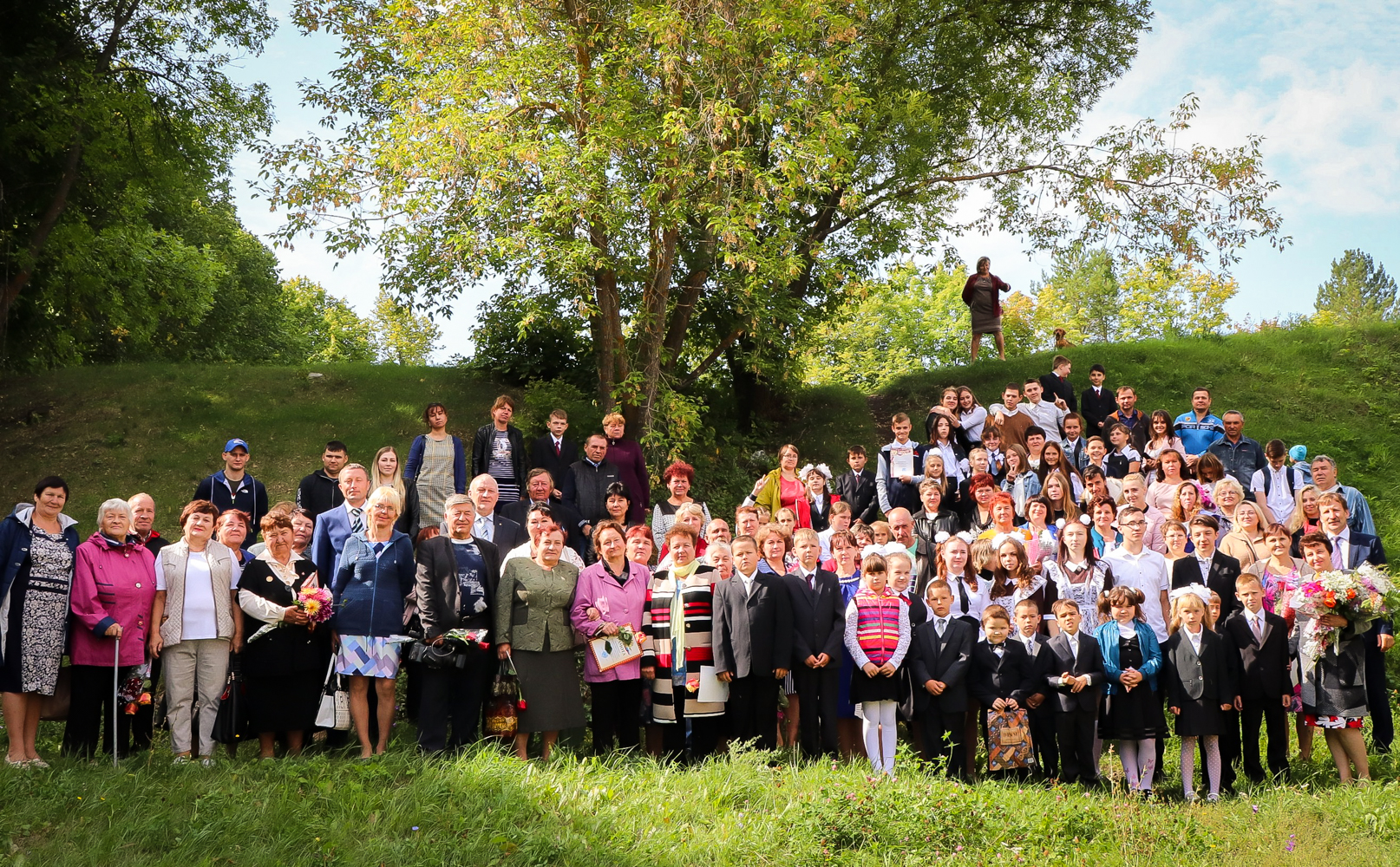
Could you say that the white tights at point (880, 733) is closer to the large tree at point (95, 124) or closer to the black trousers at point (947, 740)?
the black trousers at point (947, 740)

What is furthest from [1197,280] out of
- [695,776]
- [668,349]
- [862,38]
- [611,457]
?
[695,776]

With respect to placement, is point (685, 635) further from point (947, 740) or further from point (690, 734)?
point (947, 740)

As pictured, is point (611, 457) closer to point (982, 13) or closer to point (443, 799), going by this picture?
point (443, 799)

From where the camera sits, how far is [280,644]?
662 centimetres

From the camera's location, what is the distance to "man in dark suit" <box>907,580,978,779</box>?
7098 mm

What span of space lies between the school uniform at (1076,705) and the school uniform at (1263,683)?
3.23ft

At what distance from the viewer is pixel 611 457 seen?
10.0 m

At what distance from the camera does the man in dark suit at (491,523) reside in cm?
776

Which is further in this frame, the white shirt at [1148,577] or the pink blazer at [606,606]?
the white shirt at [1148,577]

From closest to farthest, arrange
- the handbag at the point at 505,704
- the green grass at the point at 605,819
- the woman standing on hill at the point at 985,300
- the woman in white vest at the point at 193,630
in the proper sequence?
the green grass at the point at 605,819, the woman in white vest at the point at 193,630, the handbag at the point at 505,704, the woman standing on hill at the point at 985,300

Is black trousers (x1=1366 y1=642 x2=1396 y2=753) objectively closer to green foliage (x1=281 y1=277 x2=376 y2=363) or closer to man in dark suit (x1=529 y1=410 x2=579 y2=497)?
man in dark suit (x1=529 y1=410 x2=579 y2=497)

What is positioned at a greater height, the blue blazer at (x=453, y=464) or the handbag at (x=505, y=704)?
the blue blazer at (x=453, y=464)

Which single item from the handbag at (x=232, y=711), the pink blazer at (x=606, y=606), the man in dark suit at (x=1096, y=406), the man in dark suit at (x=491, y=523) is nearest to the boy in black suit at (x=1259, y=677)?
the pink blazer at (x=606, y=606)

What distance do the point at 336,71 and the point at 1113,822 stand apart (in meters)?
14.3
